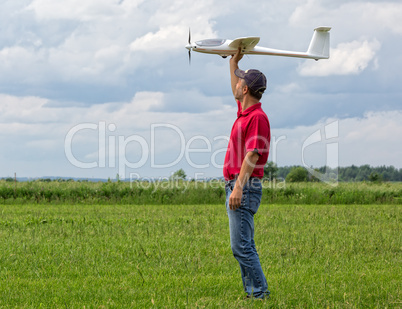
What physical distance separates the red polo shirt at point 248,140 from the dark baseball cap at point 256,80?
0.20m

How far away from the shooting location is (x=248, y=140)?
5668 mm

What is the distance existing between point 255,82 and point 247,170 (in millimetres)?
1074

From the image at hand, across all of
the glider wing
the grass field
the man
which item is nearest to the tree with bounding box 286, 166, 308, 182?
the grass field

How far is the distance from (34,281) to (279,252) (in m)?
4.41

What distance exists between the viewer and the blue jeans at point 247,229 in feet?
18.8

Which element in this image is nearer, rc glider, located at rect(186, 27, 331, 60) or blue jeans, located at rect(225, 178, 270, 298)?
blue jeans, located at rect(225, 178, 270, 298)

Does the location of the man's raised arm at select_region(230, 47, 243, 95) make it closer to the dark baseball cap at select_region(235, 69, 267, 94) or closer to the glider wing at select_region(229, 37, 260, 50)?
the dark baseball cap at select_region(235, 69, 267, 94)

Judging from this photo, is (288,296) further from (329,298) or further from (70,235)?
(70,235)

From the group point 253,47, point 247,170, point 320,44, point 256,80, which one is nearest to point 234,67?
point 256,80

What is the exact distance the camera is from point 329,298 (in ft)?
21.0

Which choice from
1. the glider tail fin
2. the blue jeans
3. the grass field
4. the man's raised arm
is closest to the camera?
the blue jeans

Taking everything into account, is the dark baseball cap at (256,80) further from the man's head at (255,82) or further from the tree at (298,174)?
the tree at (298,174)

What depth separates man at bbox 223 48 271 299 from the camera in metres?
5.61

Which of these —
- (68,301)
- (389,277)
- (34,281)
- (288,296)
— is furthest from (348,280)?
(34,281)
